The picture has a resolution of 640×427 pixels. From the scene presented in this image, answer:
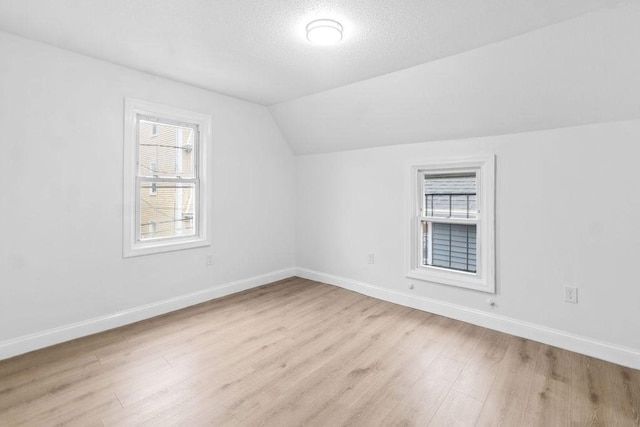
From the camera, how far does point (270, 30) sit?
7.40 ft

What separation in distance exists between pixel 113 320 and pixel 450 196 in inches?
Answer: 142

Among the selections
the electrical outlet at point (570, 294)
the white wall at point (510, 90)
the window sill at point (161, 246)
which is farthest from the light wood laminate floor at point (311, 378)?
the white wall at point (510, 90)

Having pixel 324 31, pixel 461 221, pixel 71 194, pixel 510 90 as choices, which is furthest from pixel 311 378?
pixel 510 90

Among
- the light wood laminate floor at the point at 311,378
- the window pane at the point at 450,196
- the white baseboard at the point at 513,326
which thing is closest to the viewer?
the light wood laminate floor at the point at 311,378

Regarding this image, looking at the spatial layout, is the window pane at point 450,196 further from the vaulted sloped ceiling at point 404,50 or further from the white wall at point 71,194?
the white wall at point 71,194

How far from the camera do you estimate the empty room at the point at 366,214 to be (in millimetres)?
1998

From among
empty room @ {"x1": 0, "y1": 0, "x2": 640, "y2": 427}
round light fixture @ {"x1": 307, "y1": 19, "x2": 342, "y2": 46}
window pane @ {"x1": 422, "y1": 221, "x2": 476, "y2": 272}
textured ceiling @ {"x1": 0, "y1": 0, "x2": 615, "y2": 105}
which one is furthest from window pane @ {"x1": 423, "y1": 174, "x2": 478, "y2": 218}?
round light fixture @ {"x1": 307, "y1": 19, "x2": 342, "y2": 46}

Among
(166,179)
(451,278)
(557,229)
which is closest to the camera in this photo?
(557,229)

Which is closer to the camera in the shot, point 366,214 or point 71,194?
point 71,194

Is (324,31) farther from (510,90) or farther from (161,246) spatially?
(161,246)

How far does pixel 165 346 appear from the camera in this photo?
2.61 meters

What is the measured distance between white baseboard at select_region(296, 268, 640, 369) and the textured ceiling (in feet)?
7.78

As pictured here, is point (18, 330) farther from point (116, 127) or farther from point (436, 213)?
point (436, 213)

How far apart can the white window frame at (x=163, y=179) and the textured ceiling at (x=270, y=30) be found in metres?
0.41
